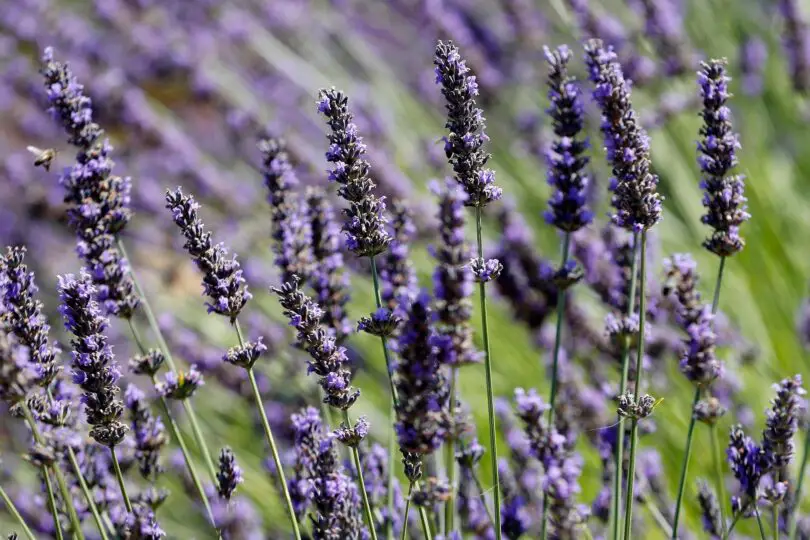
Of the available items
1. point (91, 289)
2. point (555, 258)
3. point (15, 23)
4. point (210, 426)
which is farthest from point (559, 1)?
point (15, 23)

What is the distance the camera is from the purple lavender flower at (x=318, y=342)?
1695 millimetres

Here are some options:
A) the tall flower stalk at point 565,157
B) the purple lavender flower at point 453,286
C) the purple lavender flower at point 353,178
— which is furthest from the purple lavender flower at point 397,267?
the purple lavender flower at point 353,178

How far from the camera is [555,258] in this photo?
14.9 ft

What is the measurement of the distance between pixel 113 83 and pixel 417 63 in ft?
7.87

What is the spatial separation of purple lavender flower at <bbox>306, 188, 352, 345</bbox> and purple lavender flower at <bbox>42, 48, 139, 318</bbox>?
0.43 metres

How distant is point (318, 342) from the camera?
1.69 meters

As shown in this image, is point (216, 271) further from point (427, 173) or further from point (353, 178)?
point (427, 173)

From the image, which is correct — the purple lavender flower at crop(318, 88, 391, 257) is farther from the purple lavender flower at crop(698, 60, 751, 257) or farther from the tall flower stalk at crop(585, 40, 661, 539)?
the purple lavender flower at crop(698, 60, 751, 257)

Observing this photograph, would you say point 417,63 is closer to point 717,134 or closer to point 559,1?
point 559,1

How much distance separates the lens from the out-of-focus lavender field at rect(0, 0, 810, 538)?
341cm

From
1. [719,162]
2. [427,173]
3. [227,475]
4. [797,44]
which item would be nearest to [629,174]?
[719,162]

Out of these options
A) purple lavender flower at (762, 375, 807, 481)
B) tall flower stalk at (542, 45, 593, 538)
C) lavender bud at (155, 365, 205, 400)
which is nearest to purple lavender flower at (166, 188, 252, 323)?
lavender bud at (155, 365, 205, 400)

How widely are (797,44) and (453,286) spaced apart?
269 centimetres

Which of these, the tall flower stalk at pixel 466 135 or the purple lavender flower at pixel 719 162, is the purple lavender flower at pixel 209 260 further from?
the purple lavender flower at pixel 719 162
